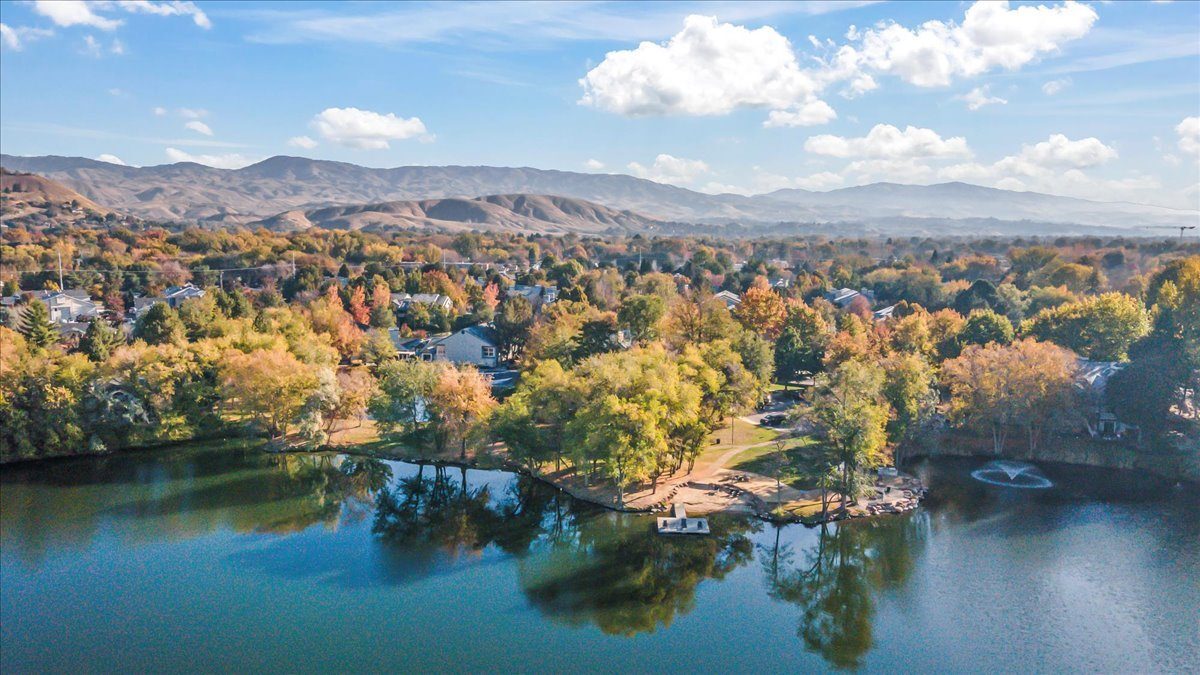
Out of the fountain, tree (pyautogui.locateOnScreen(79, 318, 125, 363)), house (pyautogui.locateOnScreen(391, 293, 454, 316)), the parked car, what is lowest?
the fountain

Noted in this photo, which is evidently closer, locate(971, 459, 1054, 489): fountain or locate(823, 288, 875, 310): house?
locate(971, 459, 1054, 489): fountain

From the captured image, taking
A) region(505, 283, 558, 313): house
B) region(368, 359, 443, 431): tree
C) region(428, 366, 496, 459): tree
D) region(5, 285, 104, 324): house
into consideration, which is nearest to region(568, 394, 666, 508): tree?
region(428, 366, 496, 459): tree

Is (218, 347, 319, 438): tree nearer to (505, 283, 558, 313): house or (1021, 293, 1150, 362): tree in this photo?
(505, 283, 558, 313): house

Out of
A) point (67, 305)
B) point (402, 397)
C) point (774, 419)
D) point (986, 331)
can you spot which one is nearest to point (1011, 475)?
point (774, 419)

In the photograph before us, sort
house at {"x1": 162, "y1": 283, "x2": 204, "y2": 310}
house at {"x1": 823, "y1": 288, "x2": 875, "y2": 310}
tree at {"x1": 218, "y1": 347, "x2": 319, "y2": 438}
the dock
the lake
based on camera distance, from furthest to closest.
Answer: house at {"x1": 823, "y1": 288, "x2": 875, "y2": 310}, house at {"x1": 162, "y1": 283, "x2": 204, "y2": 310}, tree at {"x1": 218, "y1": 347, "x2": 319, "y2": 438}, the dock, the lake

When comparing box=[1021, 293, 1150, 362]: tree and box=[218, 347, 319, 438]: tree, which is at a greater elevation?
box=[1021, 293, 1150, 362]: tree

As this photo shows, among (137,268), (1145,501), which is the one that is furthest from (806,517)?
(137,268)

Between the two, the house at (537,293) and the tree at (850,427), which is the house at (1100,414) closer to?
the tree at (850,427)
